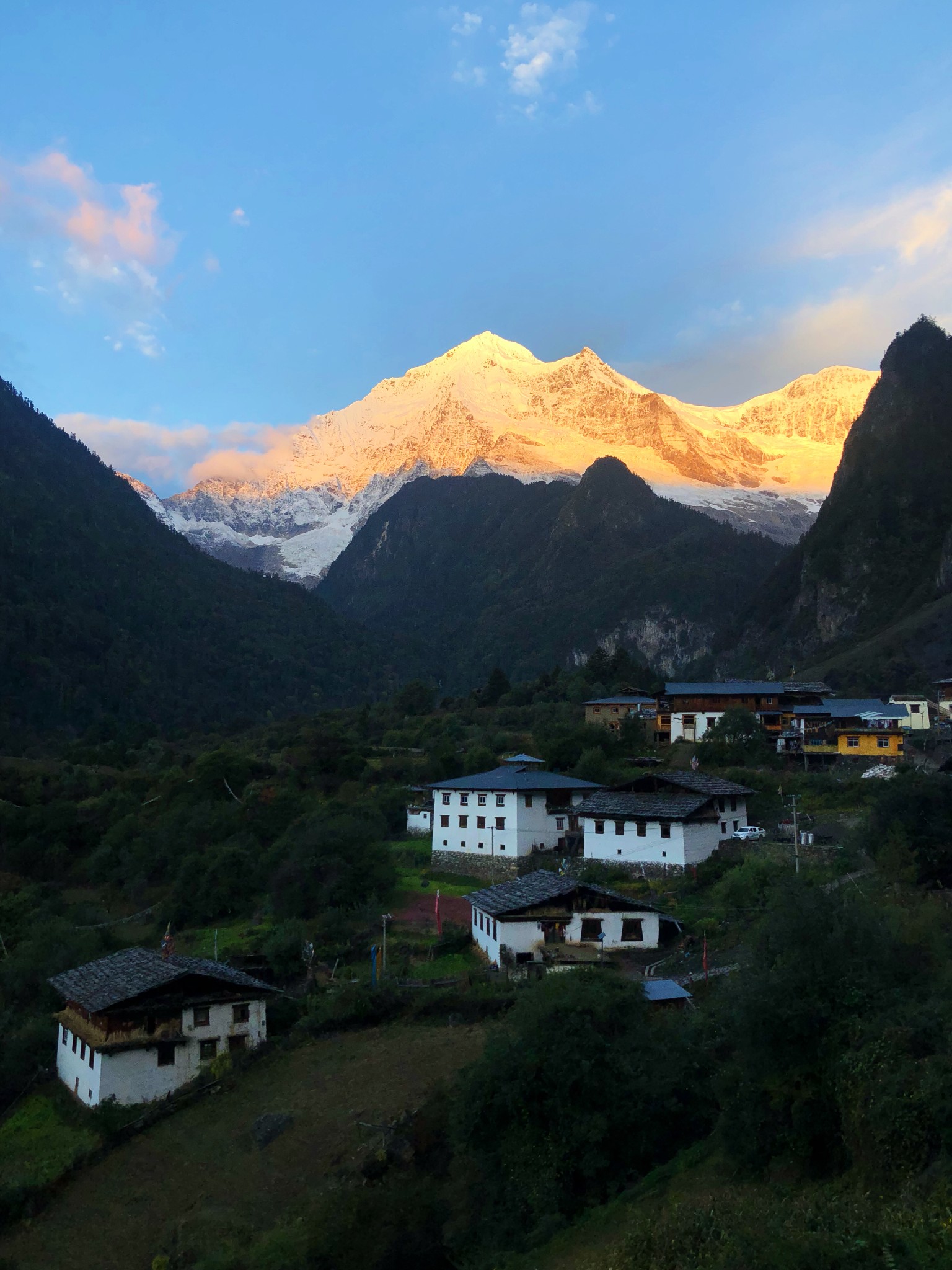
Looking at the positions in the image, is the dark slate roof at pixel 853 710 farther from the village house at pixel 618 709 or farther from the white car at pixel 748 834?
the white car at pixel 748 834

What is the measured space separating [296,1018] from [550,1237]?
11591 mm

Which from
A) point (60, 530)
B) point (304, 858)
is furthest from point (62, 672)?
point (304, 858)

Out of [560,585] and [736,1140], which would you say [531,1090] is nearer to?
[736,1140]

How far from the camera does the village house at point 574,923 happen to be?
26219mm

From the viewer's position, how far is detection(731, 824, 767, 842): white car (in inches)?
1316

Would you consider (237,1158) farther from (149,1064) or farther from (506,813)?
(506,813)

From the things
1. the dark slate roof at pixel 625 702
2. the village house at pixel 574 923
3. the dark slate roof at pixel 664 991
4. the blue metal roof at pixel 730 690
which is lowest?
the dark slate roof at pixel 664 991

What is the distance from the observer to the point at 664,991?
20.6m

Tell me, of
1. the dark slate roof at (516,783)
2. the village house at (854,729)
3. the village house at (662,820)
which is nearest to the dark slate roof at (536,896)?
the village house at (662,820)

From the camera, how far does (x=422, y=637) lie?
199m

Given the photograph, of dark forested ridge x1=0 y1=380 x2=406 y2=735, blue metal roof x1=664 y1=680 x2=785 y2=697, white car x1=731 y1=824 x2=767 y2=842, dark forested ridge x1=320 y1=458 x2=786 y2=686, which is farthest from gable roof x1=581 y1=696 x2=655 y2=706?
dark forested ridge x1=320 y1=458 x2=786 y2=686

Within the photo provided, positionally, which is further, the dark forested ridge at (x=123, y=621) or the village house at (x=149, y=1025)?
the dark forested ridge at (x=123, y=621)

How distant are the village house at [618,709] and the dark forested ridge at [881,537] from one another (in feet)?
126

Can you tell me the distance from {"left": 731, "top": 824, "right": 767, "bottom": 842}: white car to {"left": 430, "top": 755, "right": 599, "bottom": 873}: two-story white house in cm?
602
